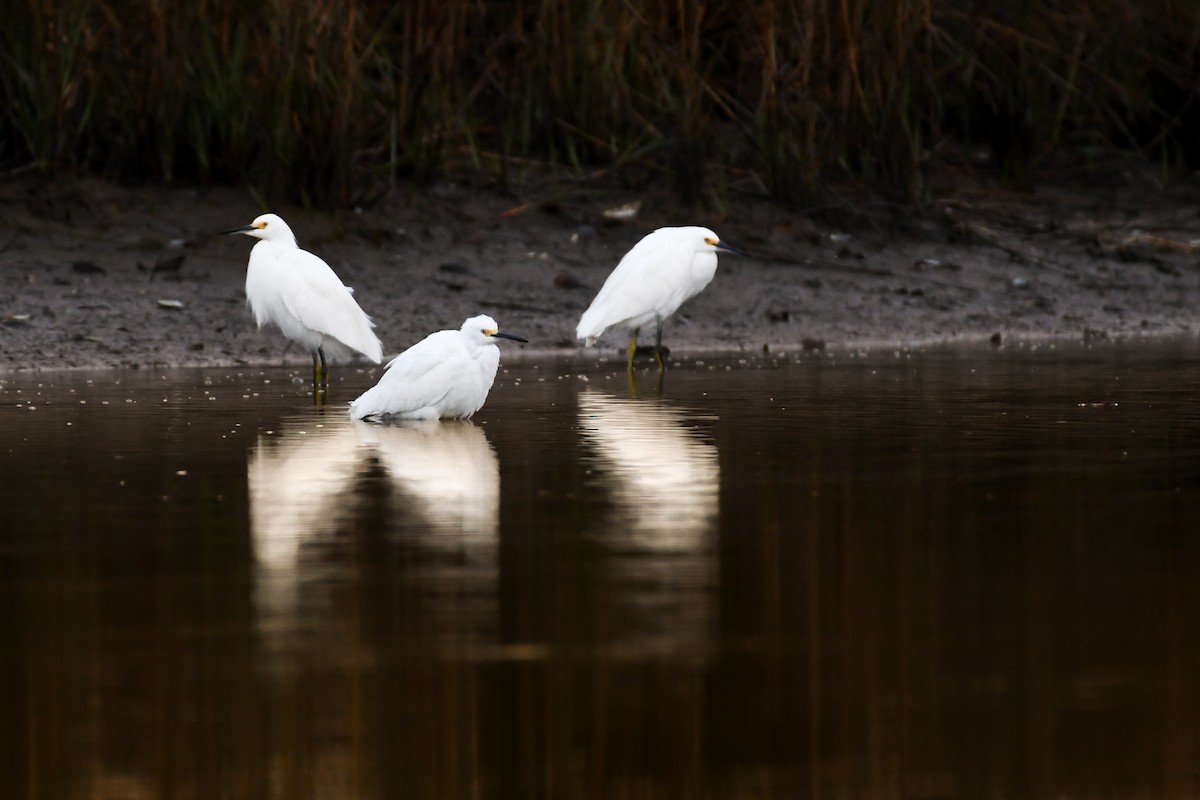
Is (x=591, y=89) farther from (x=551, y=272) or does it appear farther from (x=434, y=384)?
(x=434, y=384)

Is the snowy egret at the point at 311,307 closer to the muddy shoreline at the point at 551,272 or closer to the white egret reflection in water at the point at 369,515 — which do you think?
the muddy shoreline at the point at 551,272

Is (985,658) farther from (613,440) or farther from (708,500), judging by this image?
(613,440)

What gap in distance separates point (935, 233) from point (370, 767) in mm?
12395

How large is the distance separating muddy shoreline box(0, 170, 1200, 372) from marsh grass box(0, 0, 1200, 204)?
310mm

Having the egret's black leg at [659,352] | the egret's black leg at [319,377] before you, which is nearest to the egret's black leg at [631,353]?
the egret's black leg at [659,352]

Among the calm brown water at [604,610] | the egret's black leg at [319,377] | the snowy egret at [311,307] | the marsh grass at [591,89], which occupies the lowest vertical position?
the calm brown water at [604,610]

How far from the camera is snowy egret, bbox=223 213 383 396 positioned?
1070 cm

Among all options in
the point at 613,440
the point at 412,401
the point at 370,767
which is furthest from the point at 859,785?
the point at 412,401

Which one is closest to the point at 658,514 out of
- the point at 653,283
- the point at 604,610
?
the point at 604,610

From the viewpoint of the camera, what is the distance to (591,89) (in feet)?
50.6

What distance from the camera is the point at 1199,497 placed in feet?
20.1

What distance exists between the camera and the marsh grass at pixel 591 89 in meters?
13.6

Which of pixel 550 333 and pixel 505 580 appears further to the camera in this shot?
pixel 550 333

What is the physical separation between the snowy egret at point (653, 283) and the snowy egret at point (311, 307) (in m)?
1.42
